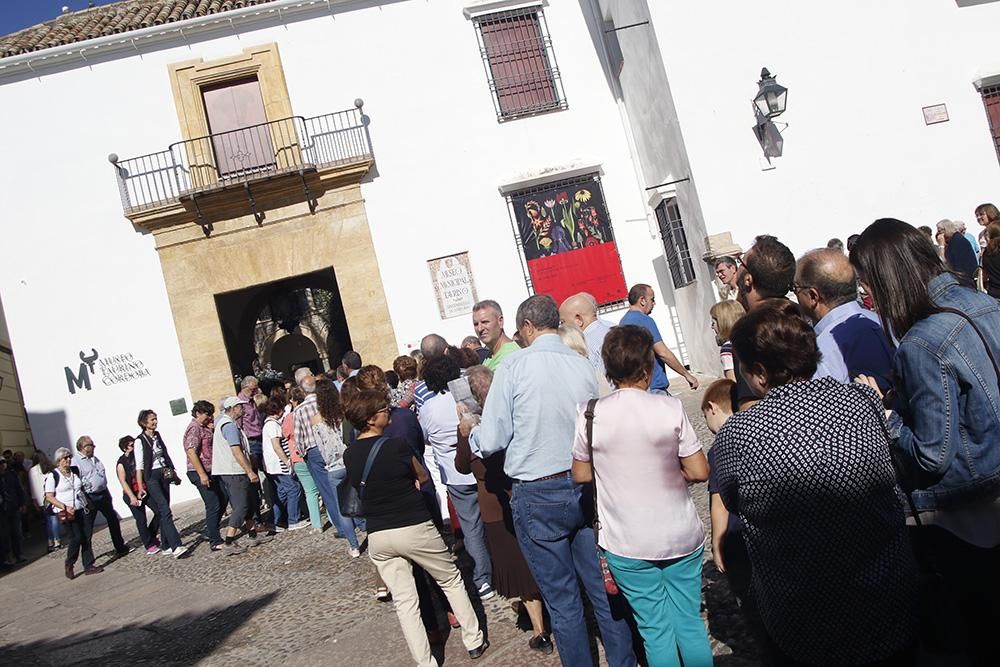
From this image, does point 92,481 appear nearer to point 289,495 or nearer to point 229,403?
point 229,403

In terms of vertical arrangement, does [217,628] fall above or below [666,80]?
below

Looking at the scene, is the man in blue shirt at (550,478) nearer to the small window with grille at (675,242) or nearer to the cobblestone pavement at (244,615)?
the cobblestone pavement at (244,615)

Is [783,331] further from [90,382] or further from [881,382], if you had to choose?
[90,382]

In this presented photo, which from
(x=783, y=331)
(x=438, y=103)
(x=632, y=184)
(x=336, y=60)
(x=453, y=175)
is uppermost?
(x=336, y=60)

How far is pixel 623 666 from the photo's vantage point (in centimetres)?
333

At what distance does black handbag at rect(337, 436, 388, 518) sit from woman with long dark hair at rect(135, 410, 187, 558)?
16.6ft

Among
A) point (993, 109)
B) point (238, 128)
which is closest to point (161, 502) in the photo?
point (238, 128)

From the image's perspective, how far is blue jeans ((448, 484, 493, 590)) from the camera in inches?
195

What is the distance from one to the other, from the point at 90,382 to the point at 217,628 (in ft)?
26.8

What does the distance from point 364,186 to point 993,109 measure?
950 centimetres

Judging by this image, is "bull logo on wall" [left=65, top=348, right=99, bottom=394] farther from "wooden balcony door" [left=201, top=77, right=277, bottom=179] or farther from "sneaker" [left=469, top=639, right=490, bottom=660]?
"sneaker" [left=469, top=639, right=490, bottom=660]

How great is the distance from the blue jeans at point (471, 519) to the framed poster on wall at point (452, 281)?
8197 millimetres

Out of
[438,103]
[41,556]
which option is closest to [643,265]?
[438,103]

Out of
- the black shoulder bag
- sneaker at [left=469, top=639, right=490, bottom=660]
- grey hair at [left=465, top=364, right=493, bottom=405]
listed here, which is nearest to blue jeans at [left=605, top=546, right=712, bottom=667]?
the black shoulder bag
